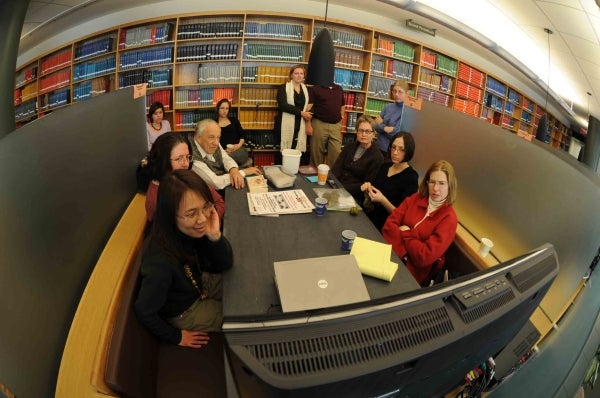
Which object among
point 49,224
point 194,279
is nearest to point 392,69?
point 194,279

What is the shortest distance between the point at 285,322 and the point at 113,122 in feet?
7.08

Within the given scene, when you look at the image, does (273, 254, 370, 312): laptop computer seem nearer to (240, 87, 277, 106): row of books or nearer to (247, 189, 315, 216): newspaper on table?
(247, 189, 315, 216): newspaper on table

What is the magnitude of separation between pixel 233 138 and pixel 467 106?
7.53ft

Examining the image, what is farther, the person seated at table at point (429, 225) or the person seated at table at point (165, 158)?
the person seated at table at point (165, 158)

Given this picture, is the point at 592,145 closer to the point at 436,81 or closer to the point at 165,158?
the point at 436,81

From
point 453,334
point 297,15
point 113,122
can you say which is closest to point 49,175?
point 113,122

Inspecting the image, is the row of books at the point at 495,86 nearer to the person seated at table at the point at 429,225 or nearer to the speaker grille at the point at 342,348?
the person seated at table at the point at 429,225

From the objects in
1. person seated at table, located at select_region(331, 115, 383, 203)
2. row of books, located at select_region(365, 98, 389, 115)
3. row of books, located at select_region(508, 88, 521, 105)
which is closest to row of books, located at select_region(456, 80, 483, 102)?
row of books, located at select_region(508, 88, 521, 105)

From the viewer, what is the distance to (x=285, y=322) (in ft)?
1.41

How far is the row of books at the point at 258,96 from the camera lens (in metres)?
3.15

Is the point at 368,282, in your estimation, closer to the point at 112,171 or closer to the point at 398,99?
the point at 112,171

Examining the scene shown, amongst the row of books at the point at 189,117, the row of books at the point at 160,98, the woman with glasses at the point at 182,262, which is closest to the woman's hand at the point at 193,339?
the woman with glasses at the point at 182,262

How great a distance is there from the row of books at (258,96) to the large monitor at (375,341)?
9.92 ft

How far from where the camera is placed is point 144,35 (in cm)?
228
